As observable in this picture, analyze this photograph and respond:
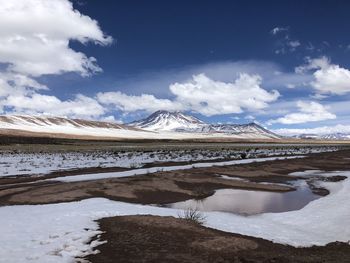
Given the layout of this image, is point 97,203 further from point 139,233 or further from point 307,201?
point 307,201

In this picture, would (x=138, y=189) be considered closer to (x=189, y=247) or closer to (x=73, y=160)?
(x=189, y=247)

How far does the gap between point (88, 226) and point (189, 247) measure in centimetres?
415

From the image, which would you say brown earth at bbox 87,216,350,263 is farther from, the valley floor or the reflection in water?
the reflection in water

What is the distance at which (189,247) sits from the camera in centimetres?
1152

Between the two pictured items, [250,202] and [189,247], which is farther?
[250,202]

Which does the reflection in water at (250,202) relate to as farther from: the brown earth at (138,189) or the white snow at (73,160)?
the white snow at (73,160)

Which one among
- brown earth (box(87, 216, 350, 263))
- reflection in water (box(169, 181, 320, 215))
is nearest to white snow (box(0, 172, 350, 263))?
brown earth (box(87, 216, 350, 263))

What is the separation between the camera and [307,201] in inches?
914

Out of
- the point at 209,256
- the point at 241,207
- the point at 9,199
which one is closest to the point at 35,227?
the point at 209,256

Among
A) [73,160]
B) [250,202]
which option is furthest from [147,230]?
[73,160]

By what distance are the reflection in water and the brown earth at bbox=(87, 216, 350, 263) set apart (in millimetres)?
6973

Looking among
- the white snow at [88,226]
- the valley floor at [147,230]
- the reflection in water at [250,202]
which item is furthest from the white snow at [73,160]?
the white snow at [88,226]

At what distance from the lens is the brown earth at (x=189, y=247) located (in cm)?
1062

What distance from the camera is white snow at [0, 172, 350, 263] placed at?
11.3 m
